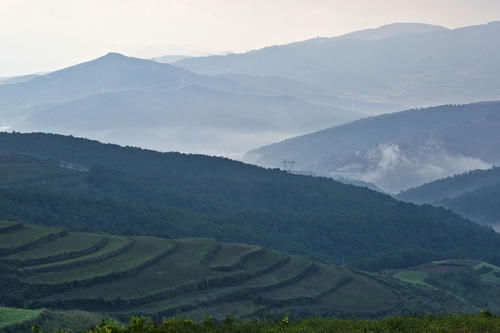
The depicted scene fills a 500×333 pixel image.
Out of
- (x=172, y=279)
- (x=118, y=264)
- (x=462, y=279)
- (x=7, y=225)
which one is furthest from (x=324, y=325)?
(x=462, y=279)

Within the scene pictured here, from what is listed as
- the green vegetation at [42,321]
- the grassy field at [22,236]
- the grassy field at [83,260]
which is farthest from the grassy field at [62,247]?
the green vegetation at [42,321]

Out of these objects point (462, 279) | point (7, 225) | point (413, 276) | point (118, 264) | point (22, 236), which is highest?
point (7, 225)

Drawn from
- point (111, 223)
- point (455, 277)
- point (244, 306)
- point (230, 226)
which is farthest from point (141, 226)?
point (244, 306)

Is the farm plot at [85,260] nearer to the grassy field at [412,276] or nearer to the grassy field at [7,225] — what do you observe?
the grassy field at [7,225]

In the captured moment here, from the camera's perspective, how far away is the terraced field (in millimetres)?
83938

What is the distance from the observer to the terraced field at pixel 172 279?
83.9 metres

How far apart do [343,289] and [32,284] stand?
44307mm

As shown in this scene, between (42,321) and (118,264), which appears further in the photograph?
(118,264)

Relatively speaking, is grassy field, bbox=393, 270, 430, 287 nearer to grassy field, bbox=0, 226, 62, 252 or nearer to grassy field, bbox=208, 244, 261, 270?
grassy field, bbox=208, 244, 261, 270

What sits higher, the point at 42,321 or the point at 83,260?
the point at 42,321

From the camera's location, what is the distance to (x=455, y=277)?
528 feet

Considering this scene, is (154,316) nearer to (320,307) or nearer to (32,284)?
(32,284)

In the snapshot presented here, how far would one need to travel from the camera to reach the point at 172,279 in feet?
309

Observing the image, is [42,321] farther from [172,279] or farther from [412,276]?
[412,276]
